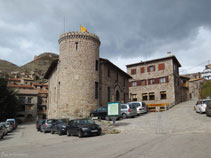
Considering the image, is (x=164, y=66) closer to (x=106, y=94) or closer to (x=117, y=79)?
(x=117, y=79)

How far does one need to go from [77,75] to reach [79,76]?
0.28 m

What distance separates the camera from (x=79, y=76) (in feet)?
74.5

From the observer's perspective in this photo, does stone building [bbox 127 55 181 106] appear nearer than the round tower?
No

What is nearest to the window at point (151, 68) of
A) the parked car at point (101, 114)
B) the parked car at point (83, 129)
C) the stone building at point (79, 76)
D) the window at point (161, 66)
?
the window at point (161, 66)

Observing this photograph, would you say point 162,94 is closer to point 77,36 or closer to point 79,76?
point 79,76

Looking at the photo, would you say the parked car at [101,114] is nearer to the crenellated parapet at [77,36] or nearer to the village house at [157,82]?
the crenellated parapet at [77,36]

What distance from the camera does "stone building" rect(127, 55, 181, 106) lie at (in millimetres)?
37125

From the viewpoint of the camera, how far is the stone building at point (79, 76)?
22109 millimetres

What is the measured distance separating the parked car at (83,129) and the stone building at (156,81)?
83.4 feet

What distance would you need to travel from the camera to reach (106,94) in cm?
2662

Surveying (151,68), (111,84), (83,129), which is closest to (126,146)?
(83,129)

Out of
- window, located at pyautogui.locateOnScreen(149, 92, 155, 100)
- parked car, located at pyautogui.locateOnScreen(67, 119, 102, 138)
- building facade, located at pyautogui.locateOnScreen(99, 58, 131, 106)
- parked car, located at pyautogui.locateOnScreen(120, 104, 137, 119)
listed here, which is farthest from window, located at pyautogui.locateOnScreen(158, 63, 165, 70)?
parked car, located at pyautogui.locateOnScreen(67, 119, 102, 138)

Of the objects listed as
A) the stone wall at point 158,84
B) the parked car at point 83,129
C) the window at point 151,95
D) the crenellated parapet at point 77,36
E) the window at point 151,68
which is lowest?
the parked car at point 83,129

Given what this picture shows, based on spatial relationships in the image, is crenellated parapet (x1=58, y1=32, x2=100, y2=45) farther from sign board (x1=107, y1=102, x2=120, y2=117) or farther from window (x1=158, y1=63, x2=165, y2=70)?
window (x1=158, y1=63, x2=165, y2=70)
